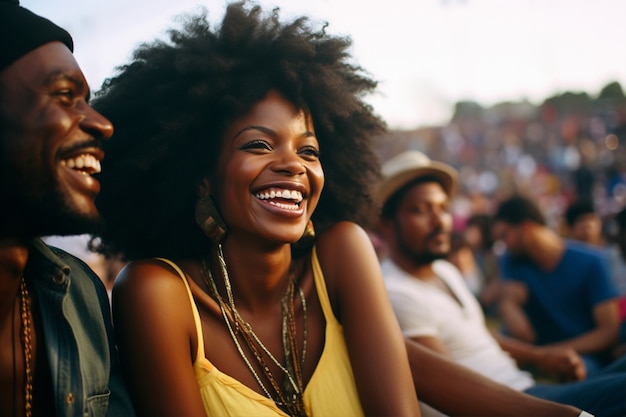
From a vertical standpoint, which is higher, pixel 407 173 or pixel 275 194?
pixel 407 173

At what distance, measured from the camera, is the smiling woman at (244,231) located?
2246 millimetres

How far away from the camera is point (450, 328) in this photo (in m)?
3.71

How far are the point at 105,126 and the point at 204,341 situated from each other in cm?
90

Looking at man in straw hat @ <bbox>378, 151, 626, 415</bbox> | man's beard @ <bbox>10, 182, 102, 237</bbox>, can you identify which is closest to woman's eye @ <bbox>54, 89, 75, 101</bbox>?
man's beard @ <bbox>10, 182, 102, 237</bbox>

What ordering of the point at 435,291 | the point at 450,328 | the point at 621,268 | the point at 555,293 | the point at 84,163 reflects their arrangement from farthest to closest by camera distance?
the point at 621,268, the point at 555,293, the point at 435,291, the point at 450,328, the point at 84,163

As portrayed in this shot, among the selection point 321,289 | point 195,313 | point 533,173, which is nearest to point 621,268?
point 321,289

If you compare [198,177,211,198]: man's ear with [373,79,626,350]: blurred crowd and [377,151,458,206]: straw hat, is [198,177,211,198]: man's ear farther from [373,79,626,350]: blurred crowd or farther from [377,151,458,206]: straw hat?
[377,151,458,206]: straw hat

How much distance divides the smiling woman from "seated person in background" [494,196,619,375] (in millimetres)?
3052

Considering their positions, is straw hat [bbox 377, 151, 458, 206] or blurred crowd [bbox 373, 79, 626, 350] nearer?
straw hat [bbox 377, 151, 458, 206]

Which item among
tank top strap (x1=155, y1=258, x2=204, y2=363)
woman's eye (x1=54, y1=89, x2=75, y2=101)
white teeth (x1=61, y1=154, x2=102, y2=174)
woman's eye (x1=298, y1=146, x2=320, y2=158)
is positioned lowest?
tank top strap (x1=155, y1=258, x2=204, y2=363)

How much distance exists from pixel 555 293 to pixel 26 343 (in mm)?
4682

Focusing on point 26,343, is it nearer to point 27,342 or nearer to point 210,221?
point 27,342

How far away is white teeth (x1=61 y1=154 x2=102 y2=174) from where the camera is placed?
1.81 m

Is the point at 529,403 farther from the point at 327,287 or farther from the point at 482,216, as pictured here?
the point at 482,216
